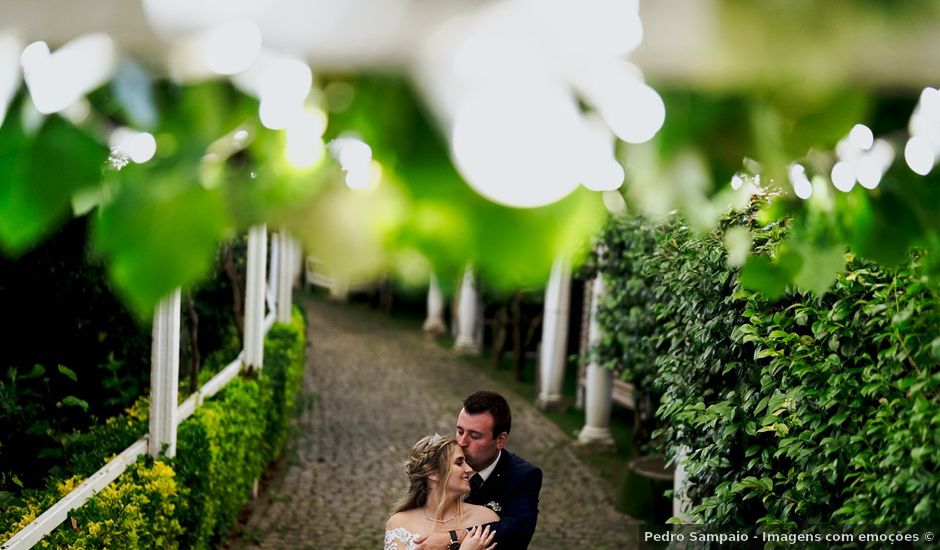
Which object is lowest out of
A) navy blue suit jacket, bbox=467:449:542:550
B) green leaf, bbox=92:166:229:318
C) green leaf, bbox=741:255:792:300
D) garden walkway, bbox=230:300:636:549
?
garden walkway, bbox=230:300:636:549

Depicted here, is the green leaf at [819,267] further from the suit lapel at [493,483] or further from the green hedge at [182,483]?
the green hedge at [182,483]

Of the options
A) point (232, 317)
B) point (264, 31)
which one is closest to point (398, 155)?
point (264, 31)

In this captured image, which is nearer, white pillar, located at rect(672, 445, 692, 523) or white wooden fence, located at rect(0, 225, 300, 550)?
white wooden fence, located at rect(0, 225, 300, 550)

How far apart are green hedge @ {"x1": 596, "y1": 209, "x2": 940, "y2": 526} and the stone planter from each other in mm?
2493

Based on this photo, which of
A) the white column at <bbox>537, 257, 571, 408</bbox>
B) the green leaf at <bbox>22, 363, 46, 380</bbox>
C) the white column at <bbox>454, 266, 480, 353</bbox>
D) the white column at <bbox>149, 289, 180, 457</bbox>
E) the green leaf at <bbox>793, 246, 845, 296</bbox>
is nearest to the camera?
the green leaf at <bbox>793, 246, 845, 296</bbox>

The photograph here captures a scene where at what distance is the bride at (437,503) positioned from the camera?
13.7 ft

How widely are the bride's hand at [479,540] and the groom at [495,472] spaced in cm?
6

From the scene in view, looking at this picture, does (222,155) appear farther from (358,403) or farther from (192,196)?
(358,403)

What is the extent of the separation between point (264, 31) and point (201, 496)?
519 centimetres

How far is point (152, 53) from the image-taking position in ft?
3.04

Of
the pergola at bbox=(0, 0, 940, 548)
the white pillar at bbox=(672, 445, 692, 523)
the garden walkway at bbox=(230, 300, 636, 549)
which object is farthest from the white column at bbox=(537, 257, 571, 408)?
the pergola at bbox=(0, 0, 940, 548)


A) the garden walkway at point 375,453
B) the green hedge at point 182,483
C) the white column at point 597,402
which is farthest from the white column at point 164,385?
the white column at point 597,402

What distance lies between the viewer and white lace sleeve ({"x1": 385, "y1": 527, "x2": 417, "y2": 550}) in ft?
13.9

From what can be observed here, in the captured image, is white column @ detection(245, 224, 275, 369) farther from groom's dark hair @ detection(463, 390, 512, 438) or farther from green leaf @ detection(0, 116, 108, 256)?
green leaf @ detection(0, 116, 108, 256)
